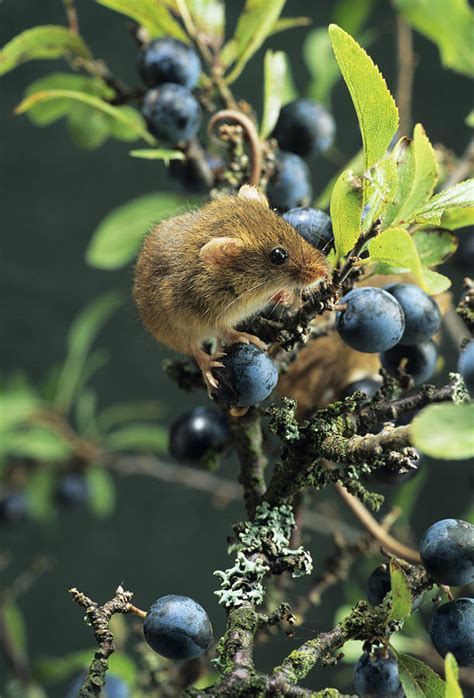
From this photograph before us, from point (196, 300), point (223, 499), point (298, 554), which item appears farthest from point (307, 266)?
point (223, 499)

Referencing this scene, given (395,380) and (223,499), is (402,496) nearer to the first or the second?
(223,499)

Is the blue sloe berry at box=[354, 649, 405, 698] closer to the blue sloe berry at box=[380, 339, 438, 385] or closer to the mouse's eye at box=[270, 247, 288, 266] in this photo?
the blue sloe berry at box=[380, 339, 438, 385]

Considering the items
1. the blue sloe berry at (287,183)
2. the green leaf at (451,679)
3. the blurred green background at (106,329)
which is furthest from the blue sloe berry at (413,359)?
the blurred green background at (106,329)

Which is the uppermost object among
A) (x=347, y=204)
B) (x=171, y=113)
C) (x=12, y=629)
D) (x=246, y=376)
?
(x=171, y=113)

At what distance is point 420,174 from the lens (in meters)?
0.69

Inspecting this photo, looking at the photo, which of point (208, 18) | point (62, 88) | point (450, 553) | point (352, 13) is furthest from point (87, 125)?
point (450, 553)

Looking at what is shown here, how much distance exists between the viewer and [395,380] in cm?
75

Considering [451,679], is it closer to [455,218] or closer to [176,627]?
[176,627]

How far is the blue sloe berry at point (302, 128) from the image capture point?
99cm

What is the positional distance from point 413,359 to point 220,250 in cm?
22

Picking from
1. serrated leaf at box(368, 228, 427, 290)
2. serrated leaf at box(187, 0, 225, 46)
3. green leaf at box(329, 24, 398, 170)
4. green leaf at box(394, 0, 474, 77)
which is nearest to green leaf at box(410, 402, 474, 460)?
serrated leaf at box(368, 228, 427, 290)

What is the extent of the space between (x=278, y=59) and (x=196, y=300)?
0.32 m

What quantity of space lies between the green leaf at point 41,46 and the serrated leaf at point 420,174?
52 cm

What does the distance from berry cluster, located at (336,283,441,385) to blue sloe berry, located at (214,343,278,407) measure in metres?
0.08
